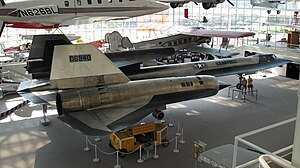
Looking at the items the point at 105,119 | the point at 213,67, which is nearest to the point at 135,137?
the point at 105,119

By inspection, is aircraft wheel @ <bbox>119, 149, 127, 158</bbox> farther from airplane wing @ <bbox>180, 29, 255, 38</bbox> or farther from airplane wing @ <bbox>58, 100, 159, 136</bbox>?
airplane wing @ <bbox>180, 29, 255, 38</bbox>

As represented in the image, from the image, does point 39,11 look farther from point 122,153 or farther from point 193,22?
point 193,22

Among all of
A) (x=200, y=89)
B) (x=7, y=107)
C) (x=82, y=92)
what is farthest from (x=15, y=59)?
(x=200, y=89)

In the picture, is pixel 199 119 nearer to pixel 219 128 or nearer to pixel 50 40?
pixel 219 128

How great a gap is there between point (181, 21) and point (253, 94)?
2156cm

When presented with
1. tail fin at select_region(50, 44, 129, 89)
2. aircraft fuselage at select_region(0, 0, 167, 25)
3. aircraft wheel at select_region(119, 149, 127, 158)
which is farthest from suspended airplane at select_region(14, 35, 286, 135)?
aircraft fuselage at select_region(0, 0, 167, 25)

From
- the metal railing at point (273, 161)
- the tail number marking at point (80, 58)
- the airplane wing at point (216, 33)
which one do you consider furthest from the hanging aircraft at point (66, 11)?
the airplane wing at point (216, 33)

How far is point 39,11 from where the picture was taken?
1054cm

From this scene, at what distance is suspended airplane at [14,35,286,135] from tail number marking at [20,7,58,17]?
1909 millimetres

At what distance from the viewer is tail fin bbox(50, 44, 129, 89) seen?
12.3 meters

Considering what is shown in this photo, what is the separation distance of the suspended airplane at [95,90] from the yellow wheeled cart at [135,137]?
559mm

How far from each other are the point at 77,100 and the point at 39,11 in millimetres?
3666

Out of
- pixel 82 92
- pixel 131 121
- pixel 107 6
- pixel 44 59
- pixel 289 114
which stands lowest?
pixel 289 114

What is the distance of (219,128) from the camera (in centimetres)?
1531
